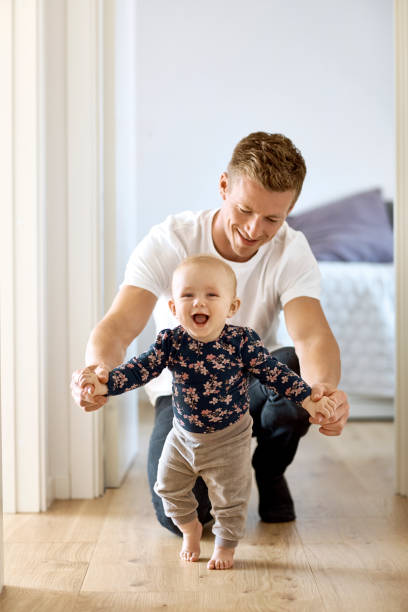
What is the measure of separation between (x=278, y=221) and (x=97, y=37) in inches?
32.3

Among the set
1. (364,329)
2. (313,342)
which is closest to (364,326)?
(364,329)

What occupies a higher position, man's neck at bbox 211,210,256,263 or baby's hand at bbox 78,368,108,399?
man's neck at bbox 211,210,256,263

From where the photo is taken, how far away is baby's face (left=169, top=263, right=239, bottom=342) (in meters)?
1.41

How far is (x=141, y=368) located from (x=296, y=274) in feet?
1.80

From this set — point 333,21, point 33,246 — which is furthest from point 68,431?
point 333,21

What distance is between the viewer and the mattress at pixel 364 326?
315 cm

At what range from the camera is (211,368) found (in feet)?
4.85

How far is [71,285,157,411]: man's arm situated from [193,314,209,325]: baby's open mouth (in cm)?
20

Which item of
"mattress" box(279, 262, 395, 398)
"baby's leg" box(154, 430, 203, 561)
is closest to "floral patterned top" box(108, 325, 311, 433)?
"baby's leg" box(154, 430, 203, 561)

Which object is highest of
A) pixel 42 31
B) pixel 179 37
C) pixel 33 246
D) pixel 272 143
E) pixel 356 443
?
pixel 179 37

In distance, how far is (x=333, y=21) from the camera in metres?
4.09

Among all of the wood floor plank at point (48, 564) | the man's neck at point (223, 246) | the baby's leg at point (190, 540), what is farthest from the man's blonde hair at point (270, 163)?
the wood floor plank at point (48, 564)

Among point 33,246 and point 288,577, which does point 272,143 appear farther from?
point 288,577

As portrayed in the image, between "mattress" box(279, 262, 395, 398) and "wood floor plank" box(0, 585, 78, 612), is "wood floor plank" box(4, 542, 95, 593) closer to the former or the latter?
"wood floor plank" box(0, 585, 78, 612)
